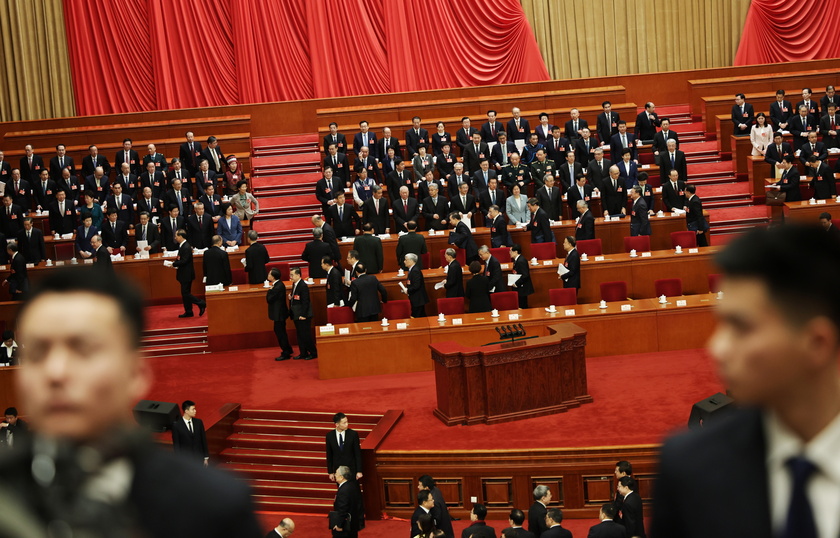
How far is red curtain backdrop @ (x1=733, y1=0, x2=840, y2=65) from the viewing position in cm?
1983

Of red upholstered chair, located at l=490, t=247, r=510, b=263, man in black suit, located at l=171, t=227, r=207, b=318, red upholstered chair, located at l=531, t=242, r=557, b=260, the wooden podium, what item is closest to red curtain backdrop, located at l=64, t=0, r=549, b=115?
man in black suit, located at l=171, t=227, r=207, b=318

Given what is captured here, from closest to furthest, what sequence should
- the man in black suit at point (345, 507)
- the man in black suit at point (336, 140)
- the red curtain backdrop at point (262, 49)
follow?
the man in black suit at point (345, 507), the man in black suit at point (336, 140), the red curtain backdrop at point (262, 49)

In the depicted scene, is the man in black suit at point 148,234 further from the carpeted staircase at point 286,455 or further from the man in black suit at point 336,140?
the carpeted staircase at point 286,455

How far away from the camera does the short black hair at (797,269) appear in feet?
3.56

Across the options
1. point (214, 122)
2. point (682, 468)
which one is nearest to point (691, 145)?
point (214, 122)

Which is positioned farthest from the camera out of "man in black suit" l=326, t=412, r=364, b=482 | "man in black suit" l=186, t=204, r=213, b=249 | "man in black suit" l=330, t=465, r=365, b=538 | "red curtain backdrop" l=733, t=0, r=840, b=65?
"red curtain backdrop" l=733, t=0, r=840, b=65

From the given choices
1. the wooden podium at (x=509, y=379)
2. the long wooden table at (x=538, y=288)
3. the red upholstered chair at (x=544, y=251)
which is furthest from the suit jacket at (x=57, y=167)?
the wooden podium at (x=509, y=379)

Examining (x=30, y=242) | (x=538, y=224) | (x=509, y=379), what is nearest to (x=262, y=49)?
(x=30, y=242)

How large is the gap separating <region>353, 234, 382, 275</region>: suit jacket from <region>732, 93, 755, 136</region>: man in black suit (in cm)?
656

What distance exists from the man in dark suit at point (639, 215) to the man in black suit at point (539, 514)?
20.7ft

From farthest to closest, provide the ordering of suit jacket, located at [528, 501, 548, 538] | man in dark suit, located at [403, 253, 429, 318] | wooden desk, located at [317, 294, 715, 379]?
man in dark suit, located at [403, 253, 429, 318] < wooden desk, located at [317, 294, 715, 379] < suit jacket, located at [528, 501, 548, 538]

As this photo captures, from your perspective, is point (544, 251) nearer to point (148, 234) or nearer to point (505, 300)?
point (505, 300)

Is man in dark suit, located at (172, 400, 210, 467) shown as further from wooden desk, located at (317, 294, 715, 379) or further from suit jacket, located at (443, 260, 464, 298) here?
suit jacket, located at (443, 260, 464, 298)

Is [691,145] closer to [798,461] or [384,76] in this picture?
[384,76]
